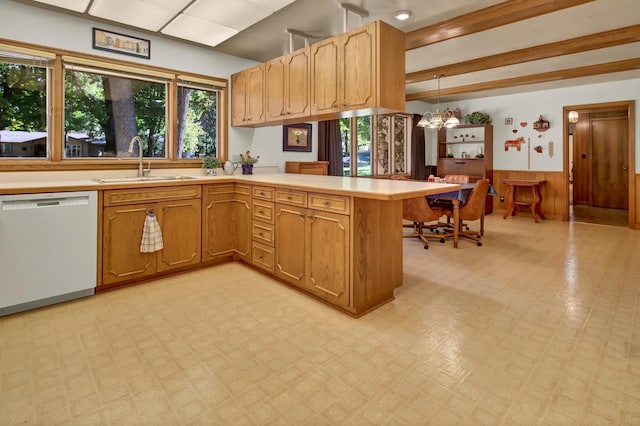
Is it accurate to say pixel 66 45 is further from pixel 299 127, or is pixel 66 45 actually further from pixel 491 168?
pixel 491 168

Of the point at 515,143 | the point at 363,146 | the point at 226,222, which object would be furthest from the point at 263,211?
the point at 515,143

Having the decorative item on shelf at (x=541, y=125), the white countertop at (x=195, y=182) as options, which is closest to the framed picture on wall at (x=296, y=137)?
the white countertop at (x=195, y=182)

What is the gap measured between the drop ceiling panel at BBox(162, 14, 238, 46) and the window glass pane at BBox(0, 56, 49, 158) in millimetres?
1196

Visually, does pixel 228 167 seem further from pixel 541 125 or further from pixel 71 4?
pixel 541 125

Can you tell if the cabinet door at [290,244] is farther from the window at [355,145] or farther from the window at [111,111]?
the window at [355,145]

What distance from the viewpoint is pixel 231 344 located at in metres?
2.17

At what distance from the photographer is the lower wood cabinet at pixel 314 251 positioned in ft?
8.47

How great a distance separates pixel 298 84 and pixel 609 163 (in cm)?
848

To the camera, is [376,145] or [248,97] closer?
[248,97]

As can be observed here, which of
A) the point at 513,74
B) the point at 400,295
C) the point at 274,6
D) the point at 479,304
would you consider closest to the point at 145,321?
the point at 400,295

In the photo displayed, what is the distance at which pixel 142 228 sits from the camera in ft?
10.5

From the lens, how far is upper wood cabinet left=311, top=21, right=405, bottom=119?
2.91 meters

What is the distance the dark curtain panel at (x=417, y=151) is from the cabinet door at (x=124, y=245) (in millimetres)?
6173

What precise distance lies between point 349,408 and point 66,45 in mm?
3903
